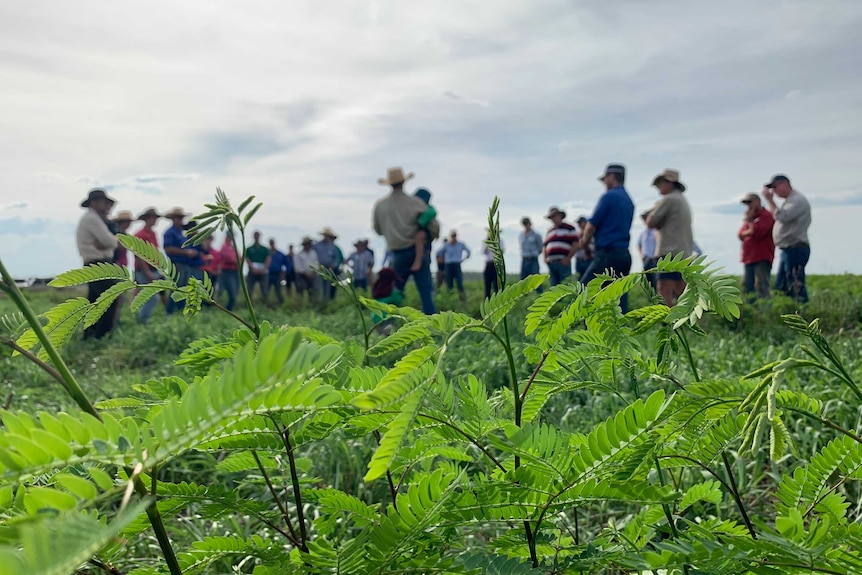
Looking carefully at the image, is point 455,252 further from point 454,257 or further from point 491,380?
point 491,380

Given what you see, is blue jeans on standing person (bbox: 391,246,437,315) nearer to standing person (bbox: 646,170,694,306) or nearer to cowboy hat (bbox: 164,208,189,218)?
standing person (bbox: 646,170,694,306)

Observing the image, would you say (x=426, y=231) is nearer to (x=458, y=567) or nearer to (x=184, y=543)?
(x=184, y=543)

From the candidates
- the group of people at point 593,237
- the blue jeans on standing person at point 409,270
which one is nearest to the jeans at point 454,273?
the group of people at point 593,237

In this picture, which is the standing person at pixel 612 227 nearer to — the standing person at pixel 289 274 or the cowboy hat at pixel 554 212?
the cowboy hat at pixel 554 212

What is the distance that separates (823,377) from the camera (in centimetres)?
406

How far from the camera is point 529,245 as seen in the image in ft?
45.4

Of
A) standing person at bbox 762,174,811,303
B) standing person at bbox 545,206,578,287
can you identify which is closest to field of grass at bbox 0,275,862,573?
standing person at bbox 762,174,811,303

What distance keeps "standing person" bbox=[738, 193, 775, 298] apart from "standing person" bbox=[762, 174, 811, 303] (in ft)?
0.59

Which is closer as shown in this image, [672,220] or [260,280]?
[672,220]

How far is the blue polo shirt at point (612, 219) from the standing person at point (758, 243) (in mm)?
2848

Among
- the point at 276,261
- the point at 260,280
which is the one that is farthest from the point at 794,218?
the point at 276,261

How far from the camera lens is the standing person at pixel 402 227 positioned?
7.25m

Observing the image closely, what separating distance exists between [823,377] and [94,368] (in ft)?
20.5

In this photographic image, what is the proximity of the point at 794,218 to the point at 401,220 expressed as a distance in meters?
5.02
